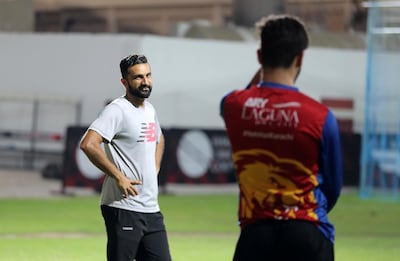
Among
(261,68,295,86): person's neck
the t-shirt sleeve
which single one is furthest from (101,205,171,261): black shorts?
(261,68,295,86): person's neck

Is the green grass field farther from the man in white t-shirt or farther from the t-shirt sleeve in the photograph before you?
the t-shirt sleeve

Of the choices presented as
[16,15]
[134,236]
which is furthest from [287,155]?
[16,15]

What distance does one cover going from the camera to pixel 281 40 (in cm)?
522

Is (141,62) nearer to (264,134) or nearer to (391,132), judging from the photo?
(264,134)

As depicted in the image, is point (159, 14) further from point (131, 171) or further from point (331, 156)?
point (331, 156)

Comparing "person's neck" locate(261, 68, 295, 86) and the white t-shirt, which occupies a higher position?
"person's neck" locate(261, 68, 295, 86)

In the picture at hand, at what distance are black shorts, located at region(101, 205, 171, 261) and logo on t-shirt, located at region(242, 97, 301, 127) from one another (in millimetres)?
2792

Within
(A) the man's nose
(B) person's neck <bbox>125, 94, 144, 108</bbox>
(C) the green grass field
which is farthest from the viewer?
(C) the green grass field

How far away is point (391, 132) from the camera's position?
77.4ft

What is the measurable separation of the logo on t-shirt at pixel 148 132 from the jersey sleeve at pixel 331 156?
9.89ft

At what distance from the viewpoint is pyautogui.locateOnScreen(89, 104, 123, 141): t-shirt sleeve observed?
7988mm

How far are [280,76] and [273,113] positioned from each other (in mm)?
182

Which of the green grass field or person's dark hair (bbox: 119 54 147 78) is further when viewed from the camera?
the green grass field

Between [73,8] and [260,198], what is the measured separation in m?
35.7
